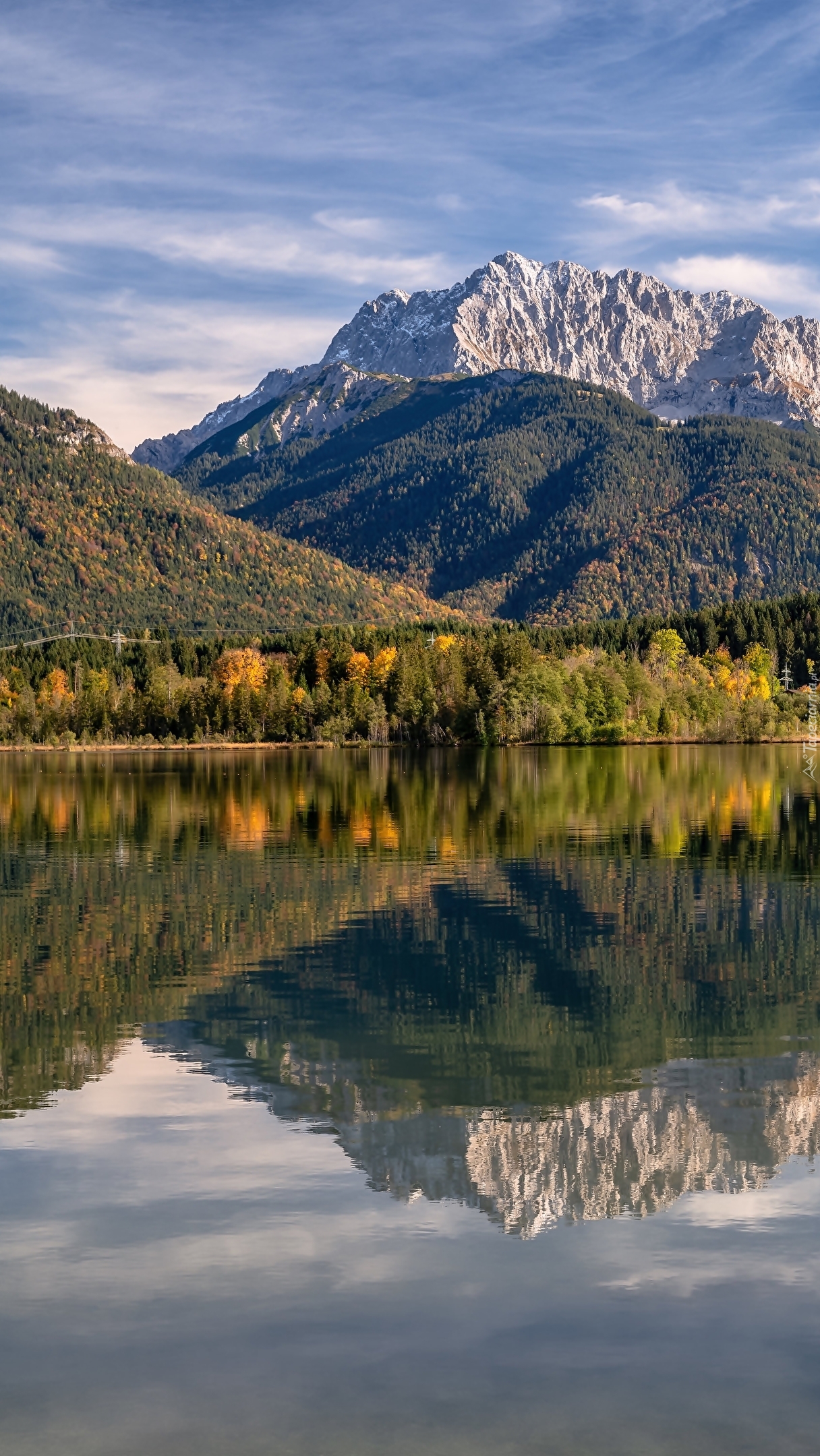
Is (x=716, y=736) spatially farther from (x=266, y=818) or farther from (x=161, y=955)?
(x=161, y=955)

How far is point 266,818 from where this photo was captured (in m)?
73.1

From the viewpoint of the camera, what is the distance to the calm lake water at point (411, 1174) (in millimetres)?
11742

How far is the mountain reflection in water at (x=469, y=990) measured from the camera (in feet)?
58.6

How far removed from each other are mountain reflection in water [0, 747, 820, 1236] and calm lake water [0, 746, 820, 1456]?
10cm

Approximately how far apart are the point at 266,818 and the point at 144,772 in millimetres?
65461

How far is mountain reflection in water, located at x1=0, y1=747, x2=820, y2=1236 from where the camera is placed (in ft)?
58.6

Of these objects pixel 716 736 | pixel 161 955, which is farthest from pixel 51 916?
pixel 716 736

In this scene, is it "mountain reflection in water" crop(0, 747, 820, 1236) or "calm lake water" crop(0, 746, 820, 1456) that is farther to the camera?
"mountain reflection in water" crop(0, 747, 820, 1236)

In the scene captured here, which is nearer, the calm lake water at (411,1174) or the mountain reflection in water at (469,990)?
the calm lake water at (411,1174)

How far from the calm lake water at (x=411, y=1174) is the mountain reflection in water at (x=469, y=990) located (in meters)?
0.10

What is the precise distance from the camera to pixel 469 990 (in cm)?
2766

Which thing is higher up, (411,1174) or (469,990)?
(469,990)

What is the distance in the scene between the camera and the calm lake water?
11742mm

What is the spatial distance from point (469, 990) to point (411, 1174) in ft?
35.3
